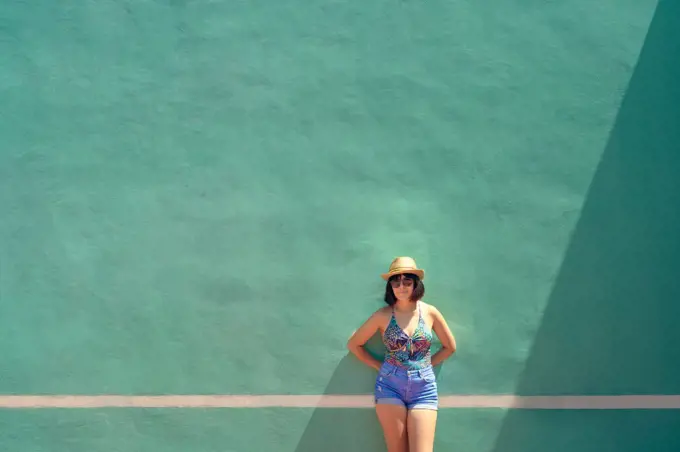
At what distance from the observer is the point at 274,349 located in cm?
516

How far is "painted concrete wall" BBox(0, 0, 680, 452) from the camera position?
5.14 meters

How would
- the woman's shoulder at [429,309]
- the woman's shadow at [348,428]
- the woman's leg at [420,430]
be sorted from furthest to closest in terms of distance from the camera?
the woman's shadow at [348,428] → the woman's shoulder at [429,309] → the woman's leg at [420,430]

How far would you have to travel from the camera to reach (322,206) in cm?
520

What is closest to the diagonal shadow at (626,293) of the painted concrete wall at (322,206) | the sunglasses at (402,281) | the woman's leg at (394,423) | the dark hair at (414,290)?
the painted concrete wall at (322,206)

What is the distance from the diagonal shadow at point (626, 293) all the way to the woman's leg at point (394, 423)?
1.00 metres

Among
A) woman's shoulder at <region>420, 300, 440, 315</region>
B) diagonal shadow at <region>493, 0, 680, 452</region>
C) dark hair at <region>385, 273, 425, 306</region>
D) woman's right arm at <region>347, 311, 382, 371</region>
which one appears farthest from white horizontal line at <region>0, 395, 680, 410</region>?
dark hair at <region>385, 273, 425, 306</region>

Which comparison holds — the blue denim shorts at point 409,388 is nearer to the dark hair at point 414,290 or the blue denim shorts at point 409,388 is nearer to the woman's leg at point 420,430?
the woman's leg at point 420,430

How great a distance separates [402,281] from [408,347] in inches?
19.4

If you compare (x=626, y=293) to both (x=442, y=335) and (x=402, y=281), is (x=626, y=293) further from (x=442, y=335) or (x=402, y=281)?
(x=402, y=281)

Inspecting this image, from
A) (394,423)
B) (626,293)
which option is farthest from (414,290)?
(626,293)

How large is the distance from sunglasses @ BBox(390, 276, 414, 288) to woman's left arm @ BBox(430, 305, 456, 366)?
0.35m

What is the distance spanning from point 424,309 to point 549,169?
1.62 meters

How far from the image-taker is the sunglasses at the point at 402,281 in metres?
4.64

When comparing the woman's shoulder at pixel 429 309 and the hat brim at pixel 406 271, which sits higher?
the hat brim at pixel 406 271
